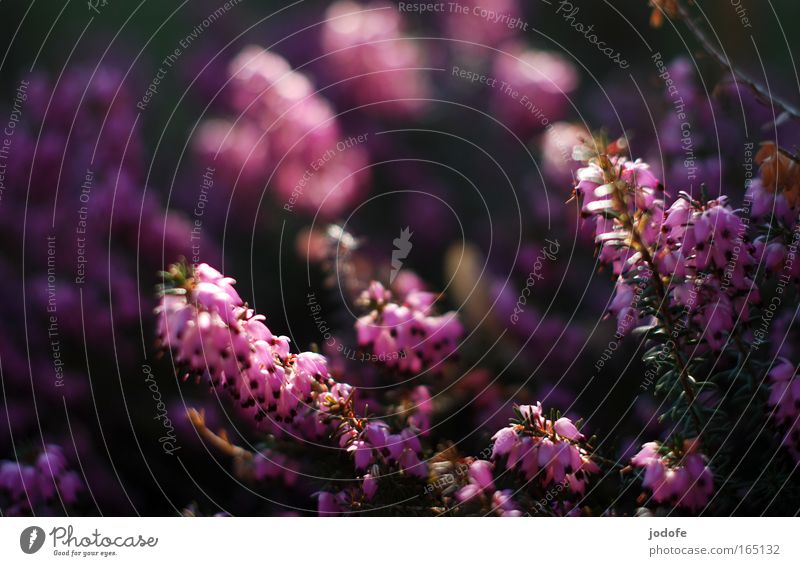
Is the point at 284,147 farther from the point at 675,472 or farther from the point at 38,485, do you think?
Answer: the point at 675,472

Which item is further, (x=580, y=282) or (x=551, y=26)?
Result: (x=551, y=26)

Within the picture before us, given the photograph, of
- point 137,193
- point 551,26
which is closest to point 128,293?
point 137,193

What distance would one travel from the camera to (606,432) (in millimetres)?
1329

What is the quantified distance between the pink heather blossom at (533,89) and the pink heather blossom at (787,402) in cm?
73

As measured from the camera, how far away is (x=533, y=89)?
1678 mm

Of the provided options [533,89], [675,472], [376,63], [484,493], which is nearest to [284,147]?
[376,63]

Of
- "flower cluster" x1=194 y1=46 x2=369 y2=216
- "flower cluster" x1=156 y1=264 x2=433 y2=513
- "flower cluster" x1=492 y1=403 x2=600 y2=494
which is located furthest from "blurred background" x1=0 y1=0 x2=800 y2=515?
"flower cluster" x1=492 y1=403 x2=600 y2=494

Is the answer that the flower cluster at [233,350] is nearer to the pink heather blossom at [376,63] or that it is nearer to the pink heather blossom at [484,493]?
the pink heather blossom at [484,493]

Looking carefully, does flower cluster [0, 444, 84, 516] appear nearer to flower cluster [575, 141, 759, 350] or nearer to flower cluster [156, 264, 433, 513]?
flower cluster [156, 264, 433, 513]

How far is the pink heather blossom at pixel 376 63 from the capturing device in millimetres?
1666

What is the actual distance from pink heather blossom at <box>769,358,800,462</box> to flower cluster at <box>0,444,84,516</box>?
0.93 meters

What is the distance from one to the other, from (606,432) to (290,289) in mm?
581

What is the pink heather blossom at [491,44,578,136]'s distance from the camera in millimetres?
1668
